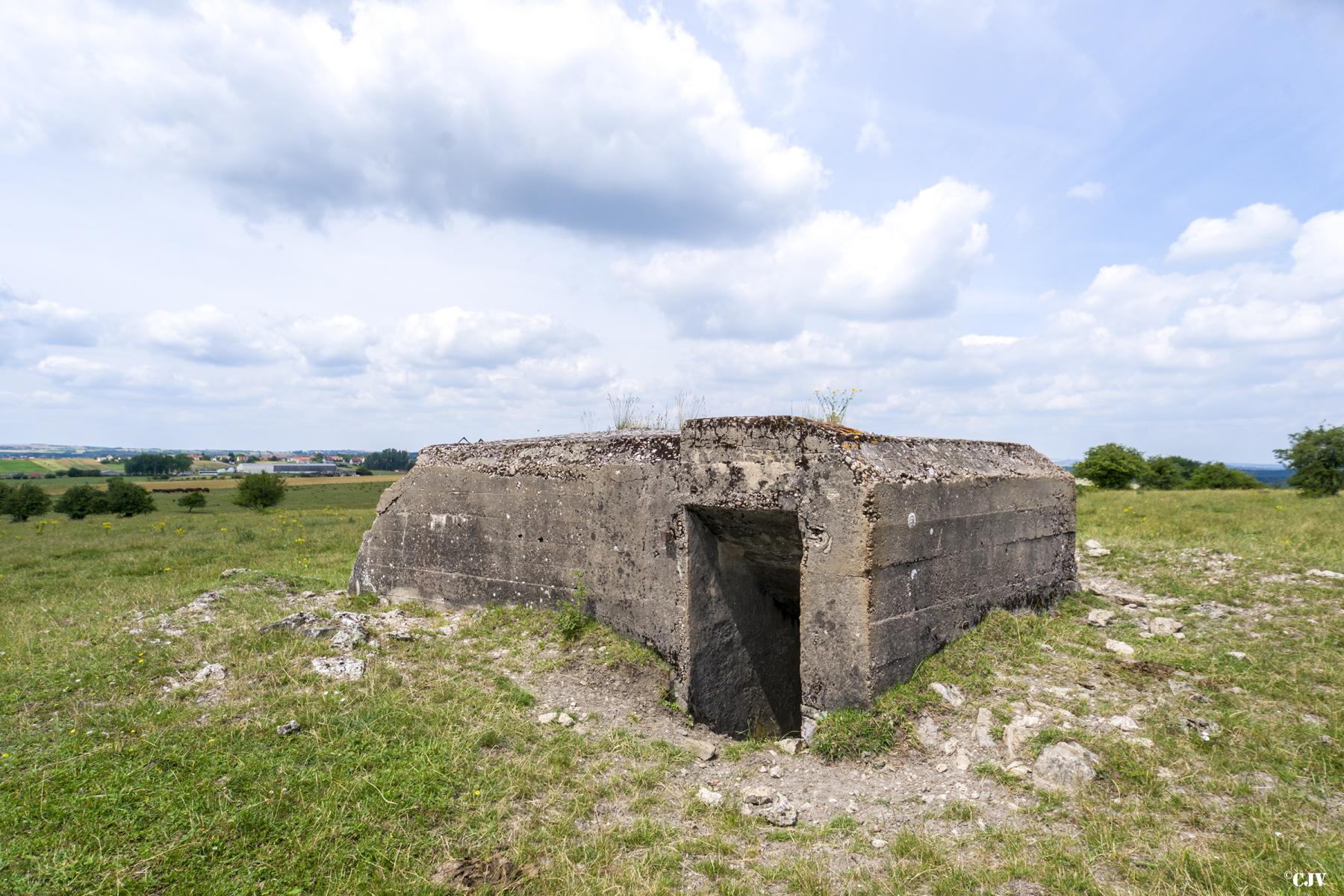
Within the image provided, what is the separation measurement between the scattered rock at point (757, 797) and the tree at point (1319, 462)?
23286 mm

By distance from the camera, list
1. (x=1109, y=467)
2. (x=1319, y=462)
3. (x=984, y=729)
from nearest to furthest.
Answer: (x=984, y=729) < (x=1319, y=462) < (x=1109, y=467)

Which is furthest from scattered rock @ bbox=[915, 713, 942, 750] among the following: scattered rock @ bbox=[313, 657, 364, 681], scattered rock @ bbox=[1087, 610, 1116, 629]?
scattered rock @ bbox=[313, 657, 364, 681]

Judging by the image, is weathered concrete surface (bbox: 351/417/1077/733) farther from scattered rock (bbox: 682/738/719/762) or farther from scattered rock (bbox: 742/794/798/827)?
scattered rock (bbox: 742/794/798/827)

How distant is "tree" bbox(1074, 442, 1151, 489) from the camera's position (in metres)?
28.0

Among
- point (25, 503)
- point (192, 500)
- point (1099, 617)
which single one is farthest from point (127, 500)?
point (1099, 617)

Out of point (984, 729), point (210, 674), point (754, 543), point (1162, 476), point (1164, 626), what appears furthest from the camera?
point (1162, 476)

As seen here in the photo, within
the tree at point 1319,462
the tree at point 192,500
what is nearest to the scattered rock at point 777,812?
the tree at point 1319,462

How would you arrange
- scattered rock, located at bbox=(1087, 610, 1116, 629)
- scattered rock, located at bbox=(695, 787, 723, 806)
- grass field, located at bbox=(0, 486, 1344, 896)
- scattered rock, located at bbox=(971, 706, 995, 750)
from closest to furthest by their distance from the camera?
grass field, located at bbox=(0, 486, 1344, 896)
scattered rock, located at bbox=(695, 787, 723, 806)
scattered rock, located at bbox=(971, 706, 995, 750)
scattered rock, located at bbox=(1087, 610, 1116, 629)

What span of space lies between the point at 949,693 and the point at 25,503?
38.6 m

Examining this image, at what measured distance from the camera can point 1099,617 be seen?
263 inches

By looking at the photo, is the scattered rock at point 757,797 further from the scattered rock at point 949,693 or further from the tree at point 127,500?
the tree at point 127,500

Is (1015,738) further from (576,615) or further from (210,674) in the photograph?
(210,674)

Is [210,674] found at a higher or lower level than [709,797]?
higher

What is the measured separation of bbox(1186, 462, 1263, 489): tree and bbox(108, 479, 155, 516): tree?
154ft
